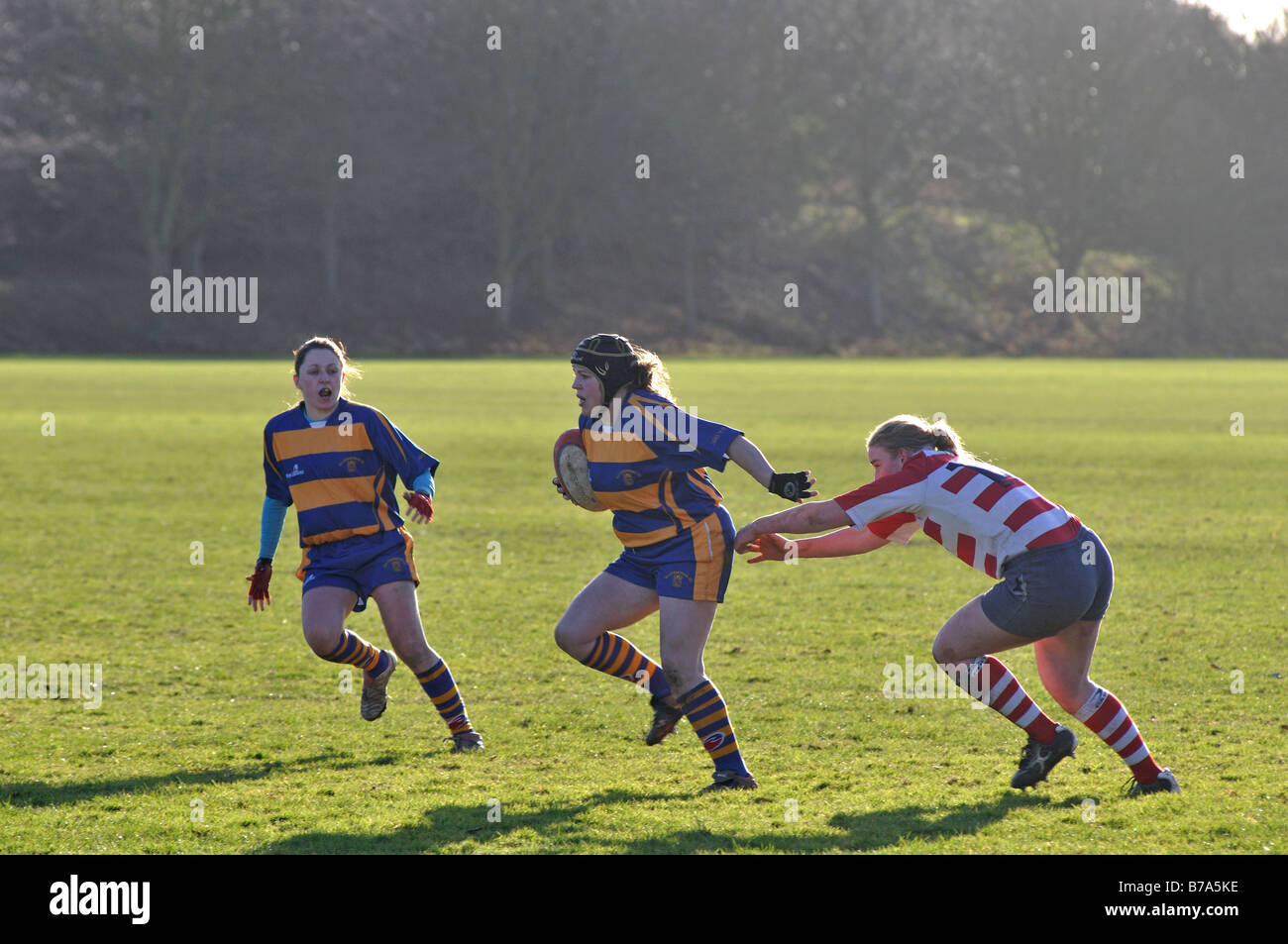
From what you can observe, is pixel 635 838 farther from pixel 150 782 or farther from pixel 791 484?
pixel 150 782

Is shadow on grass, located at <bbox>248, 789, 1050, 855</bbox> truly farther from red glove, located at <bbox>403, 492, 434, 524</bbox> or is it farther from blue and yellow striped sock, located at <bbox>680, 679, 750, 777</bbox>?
red glove, located at <bbox>403, 492, 434, 524</bbox>

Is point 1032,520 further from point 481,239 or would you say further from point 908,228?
point 908,228

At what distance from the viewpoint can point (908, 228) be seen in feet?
222

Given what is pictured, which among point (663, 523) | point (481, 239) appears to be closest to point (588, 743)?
point (663, 523)

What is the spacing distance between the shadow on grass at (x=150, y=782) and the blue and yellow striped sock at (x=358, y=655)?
16.9 inches

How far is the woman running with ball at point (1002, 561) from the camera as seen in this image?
5309 millimetres

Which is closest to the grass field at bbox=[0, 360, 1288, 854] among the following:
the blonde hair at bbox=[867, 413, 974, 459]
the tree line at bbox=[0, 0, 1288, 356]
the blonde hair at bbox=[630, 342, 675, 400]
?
the blonde hair at bbox=[867, 413, 974, 459]

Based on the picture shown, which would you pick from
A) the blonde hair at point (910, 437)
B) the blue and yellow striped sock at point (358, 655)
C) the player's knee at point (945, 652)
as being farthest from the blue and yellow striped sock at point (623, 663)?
the blonde hair at point (910, 437)

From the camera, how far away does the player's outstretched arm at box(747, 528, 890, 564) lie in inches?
219

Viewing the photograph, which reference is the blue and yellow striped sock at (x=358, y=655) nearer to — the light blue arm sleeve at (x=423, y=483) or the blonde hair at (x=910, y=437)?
the light blue arm sleeve at (x=423, y=483)

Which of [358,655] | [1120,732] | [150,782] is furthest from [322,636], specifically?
[1120,732]

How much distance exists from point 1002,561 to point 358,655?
286 cm

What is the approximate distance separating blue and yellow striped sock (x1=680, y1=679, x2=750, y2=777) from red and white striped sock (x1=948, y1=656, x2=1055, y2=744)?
95 centimetres

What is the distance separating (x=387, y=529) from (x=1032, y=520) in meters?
2.78
